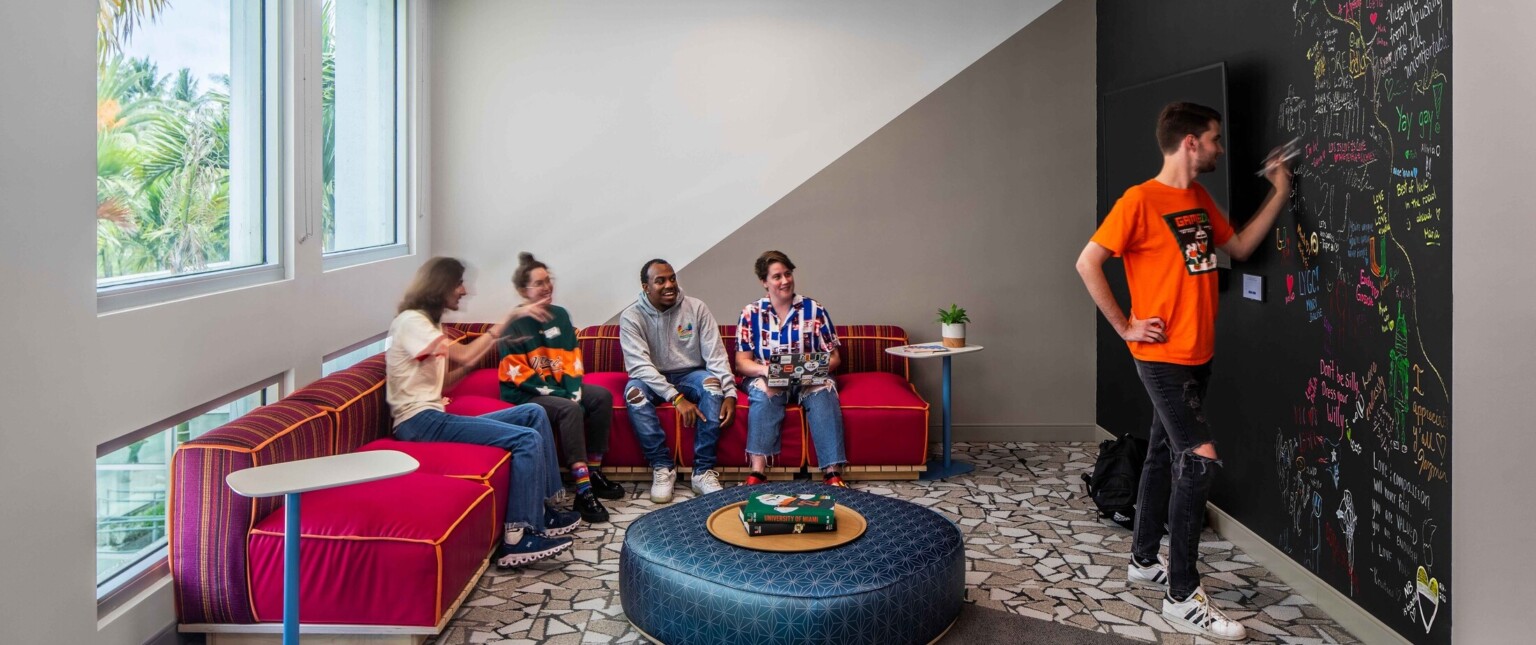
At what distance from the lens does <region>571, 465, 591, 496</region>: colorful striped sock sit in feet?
16.6

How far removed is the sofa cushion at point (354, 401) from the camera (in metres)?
4.10

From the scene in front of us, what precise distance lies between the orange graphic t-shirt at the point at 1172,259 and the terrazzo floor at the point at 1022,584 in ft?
2.97

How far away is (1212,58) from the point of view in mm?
4707

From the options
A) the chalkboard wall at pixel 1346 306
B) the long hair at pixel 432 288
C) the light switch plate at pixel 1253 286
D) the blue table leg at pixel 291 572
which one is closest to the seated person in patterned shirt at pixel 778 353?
the long hair at pixel 432 288

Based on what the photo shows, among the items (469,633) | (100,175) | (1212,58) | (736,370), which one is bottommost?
(469,633)

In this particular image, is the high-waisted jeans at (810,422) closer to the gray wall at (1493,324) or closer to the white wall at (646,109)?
the white wall at (646,109)

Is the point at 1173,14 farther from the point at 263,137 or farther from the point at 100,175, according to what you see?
the point at 100,175

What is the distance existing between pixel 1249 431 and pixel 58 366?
4084 mm

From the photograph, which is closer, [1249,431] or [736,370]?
[1249,431]

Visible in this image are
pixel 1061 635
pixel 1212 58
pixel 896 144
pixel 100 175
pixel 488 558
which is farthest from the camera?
pixel 896 144

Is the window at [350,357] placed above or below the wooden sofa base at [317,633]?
above

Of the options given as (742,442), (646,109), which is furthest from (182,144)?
(646,109)

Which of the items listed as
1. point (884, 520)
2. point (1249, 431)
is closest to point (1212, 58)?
point (1249, 431)

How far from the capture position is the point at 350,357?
5.41 m
